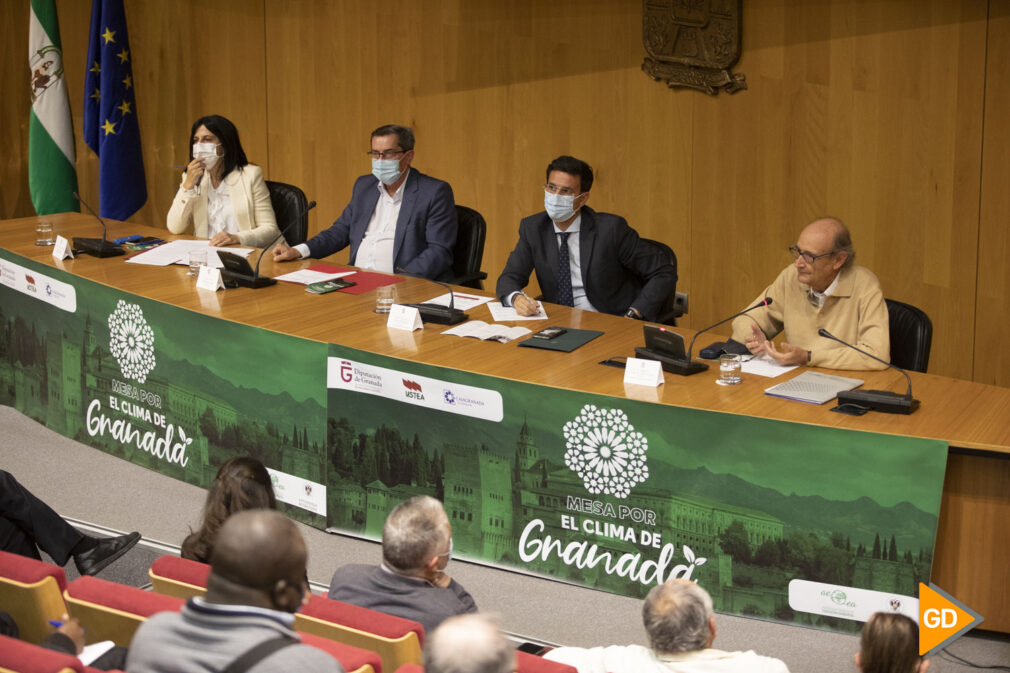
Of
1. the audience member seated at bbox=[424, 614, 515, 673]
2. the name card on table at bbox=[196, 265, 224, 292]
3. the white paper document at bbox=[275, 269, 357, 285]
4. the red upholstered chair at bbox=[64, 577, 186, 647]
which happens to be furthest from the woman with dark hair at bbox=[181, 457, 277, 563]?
the white paper document at bbox=[275, 269, 357, 285]

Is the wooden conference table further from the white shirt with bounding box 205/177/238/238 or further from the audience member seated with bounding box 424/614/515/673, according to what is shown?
the audience member seated with bounding box 424/614/515/673

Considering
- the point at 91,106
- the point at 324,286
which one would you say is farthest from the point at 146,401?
the point at 91,106

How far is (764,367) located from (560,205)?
128 cm

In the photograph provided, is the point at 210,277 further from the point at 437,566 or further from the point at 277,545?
Result: the point at 277,545

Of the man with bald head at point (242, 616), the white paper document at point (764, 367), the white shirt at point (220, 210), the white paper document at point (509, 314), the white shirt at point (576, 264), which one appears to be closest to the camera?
the man with bald head at point (242, 616)

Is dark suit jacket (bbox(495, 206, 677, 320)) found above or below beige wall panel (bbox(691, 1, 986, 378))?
below

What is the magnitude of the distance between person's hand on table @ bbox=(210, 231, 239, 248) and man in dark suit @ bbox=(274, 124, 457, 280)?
332mm

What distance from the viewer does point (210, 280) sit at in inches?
196

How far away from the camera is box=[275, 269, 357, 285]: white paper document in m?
5.21

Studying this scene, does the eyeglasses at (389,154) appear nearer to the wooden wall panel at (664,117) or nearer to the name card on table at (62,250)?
the name card on table at (62,250)

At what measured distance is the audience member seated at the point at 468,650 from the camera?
1.98m

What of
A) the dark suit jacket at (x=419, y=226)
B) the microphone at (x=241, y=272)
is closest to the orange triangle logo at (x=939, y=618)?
the dark suit jacket at (x=419, y=226)

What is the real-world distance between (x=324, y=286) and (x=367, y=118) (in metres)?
2.80

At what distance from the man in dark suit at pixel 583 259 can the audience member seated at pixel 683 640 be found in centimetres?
249
